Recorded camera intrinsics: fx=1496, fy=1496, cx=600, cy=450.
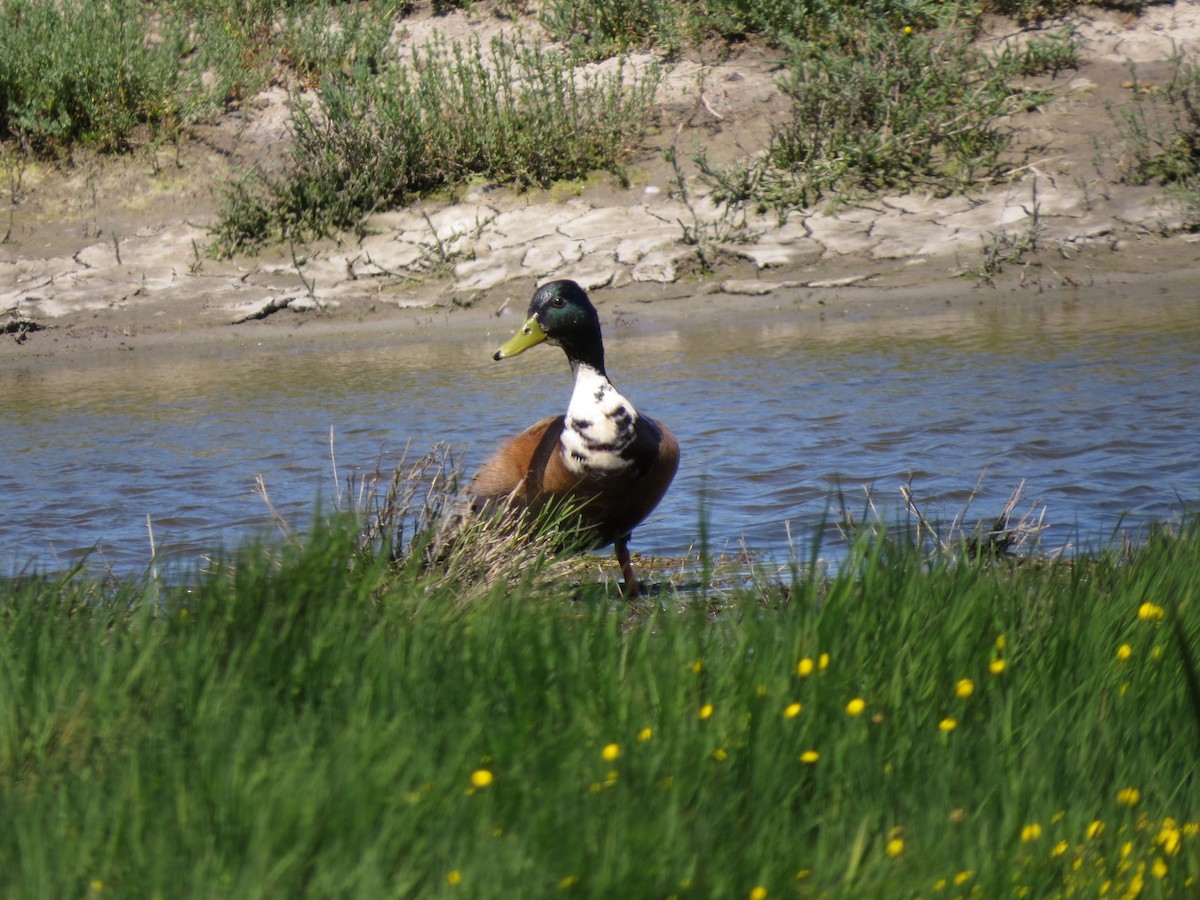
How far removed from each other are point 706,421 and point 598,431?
267 centimetres

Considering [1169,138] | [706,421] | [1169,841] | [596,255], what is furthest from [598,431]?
[1169,138]

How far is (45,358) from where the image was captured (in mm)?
10188

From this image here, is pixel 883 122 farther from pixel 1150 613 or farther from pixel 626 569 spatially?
pixel 1150 613

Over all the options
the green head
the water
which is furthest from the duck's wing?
the water

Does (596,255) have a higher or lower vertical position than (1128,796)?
lower

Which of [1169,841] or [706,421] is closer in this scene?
[1169,841]

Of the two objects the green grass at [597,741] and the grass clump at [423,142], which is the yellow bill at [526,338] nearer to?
the green grass at [597,741]

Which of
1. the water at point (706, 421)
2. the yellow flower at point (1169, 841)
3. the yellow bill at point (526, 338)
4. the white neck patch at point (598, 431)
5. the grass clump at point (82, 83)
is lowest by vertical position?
the water at point (706, 421)

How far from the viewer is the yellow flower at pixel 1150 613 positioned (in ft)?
10.2

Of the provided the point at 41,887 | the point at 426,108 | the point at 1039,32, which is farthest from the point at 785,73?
the point at 41,887

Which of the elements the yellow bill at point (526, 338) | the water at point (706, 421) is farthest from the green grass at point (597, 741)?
the yellow bill at point (526, 338)

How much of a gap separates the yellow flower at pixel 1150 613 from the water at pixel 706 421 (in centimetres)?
146

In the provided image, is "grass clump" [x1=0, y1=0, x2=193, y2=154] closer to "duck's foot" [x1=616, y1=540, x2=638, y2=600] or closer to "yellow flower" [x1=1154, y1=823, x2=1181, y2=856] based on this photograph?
"duck's foot" [x1=616, y1=540, x2=638, y2=600]

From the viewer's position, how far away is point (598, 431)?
4.89 m
